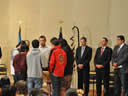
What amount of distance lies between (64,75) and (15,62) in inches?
45.0

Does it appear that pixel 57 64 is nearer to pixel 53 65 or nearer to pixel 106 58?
pixel 53 65

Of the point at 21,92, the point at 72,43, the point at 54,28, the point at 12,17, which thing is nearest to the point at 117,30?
the point at 72,43

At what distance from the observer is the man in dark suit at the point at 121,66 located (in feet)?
23.0

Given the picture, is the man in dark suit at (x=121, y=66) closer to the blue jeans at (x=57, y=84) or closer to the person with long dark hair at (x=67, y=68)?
the person with long dark hair at (x=67, y=68)

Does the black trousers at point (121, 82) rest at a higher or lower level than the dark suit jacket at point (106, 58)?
lower

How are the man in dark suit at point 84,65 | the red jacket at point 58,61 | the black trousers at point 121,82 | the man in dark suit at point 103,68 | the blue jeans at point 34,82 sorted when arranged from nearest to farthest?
the red jacket at point 58,61
the blue jeans at point 34,82
the black trousers at point 121,82
the man in dark suit at point 103,68
the man in dark suit at point 84,65

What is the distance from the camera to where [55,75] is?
6.07 meters

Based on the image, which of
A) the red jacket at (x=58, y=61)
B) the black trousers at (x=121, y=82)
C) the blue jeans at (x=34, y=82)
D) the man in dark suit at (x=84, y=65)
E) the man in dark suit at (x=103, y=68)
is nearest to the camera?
the red jacket at (x=58, y=61)

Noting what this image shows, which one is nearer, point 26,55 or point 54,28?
point 26,55

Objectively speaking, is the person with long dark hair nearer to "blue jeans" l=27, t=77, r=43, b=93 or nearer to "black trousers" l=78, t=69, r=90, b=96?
"blue jeans" l=27, t=77, r=43, b=93

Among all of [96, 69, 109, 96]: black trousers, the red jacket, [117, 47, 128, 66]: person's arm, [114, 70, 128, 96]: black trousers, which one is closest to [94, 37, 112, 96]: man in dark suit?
[96, 69, 109, 96]: black trousers

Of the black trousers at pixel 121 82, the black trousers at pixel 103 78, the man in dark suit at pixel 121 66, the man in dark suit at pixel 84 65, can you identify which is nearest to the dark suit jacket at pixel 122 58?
the man in dark suit at pixel 121 66

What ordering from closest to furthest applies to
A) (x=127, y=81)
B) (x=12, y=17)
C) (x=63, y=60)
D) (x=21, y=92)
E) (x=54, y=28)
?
(x=21, y=92) → (x=63, y=60) → (x=127, y=81) → (x=54, y=28) → (x=12, y=17)

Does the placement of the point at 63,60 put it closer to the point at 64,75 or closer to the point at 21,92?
the point at 64,75
